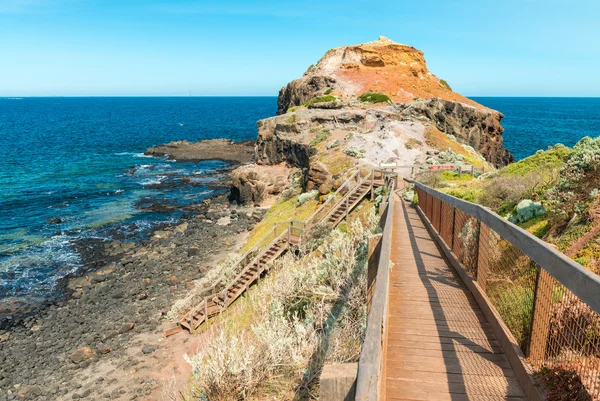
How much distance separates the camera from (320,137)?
3297 cm

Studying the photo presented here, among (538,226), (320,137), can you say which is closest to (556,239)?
(538,226)

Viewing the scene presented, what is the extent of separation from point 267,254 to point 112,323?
791cm

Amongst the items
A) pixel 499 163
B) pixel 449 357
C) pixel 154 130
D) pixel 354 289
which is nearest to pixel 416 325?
pixel 449 357

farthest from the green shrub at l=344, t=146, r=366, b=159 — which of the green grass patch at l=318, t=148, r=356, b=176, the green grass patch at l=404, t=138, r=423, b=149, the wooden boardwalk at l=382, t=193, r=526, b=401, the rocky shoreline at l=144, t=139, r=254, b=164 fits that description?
the rocky shoreline at l=144, t=139, r=254, b=164

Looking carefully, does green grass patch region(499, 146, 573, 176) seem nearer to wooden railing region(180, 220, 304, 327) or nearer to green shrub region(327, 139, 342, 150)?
wooden railing region(180, 220, 304, 327)

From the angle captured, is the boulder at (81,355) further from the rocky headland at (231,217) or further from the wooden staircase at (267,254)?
the wooden staircase at (267,254)

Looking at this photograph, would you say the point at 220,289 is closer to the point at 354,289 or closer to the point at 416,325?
the point at 354,289

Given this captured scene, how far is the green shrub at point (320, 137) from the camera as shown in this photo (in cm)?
3247

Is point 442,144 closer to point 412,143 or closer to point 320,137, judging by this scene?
point 412,143

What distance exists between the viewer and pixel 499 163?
47.0 metres

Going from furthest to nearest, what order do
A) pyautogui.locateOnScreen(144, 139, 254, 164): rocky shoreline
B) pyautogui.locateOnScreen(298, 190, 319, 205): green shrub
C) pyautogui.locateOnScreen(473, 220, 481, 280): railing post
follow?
1. pyautogui.locateOnScreen(144, 139, 254, 164): rocky shoreline
2. pyautogui.locateOnScreen(298, 190, 319, 205): green shrub
3. pyautogui.locateOnScreen(473, 220, 481, 280): railing post

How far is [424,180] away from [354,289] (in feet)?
40.5

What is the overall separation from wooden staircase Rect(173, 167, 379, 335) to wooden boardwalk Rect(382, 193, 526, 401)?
1196cm

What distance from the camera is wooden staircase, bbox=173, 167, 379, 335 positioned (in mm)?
18078
